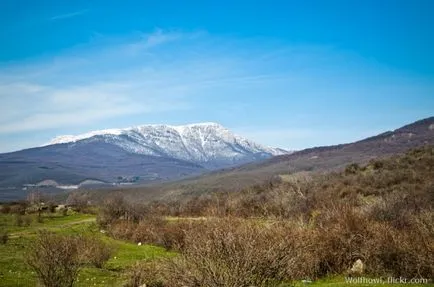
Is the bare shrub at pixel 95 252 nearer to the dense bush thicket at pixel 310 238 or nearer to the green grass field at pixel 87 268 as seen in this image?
the green grass field at pixel 87 268

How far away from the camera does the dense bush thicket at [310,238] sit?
13508 mm

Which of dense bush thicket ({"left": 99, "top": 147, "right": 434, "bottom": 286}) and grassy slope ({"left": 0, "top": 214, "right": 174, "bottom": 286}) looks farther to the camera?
grassy slope ({"left": 0, "top": 214, "right": 174, "bottom": 286})

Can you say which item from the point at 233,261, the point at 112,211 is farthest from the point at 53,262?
the point at 112,211

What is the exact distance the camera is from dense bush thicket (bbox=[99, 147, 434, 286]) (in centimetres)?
1351

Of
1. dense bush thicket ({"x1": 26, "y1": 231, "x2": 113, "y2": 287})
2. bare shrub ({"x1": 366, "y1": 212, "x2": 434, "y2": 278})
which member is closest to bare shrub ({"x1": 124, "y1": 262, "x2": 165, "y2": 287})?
dense bush thicket ({"x1": 26, "y1": 231, "x2": 113, "y2": 287})

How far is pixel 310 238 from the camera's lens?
25375 mm

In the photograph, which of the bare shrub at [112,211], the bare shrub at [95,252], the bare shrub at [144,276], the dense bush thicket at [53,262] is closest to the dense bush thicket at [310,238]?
the bare shrub at [144,276]

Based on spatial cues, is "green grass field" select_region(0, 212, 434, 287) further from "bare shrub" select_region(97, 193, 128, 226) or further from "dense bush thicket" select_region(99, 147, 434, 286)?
"dense bush thicket" select_region(99, 147, 434, 286)

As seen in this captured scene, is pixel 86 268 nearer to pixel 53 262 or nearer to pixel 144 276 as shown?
pixel 144 276

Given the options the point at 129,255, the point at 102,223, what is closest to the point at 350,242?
the point at 129,255

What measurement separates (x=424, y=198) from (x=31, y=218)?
181 feet

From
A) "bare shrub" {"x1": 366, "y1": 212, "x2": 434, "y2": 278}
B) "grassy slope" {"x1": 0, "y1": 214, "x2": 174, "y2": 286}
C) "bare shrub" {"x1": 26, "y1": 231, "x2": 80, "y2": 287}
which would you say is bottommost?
"grassy slope" {"x1": 0, "y1": 214, "x2": 174, "y2": 286}

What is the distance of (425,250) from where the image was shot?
21562mm

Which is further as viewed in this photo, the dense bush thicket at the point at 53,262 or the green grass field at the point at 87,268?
the green grass field at the point at 87,268
